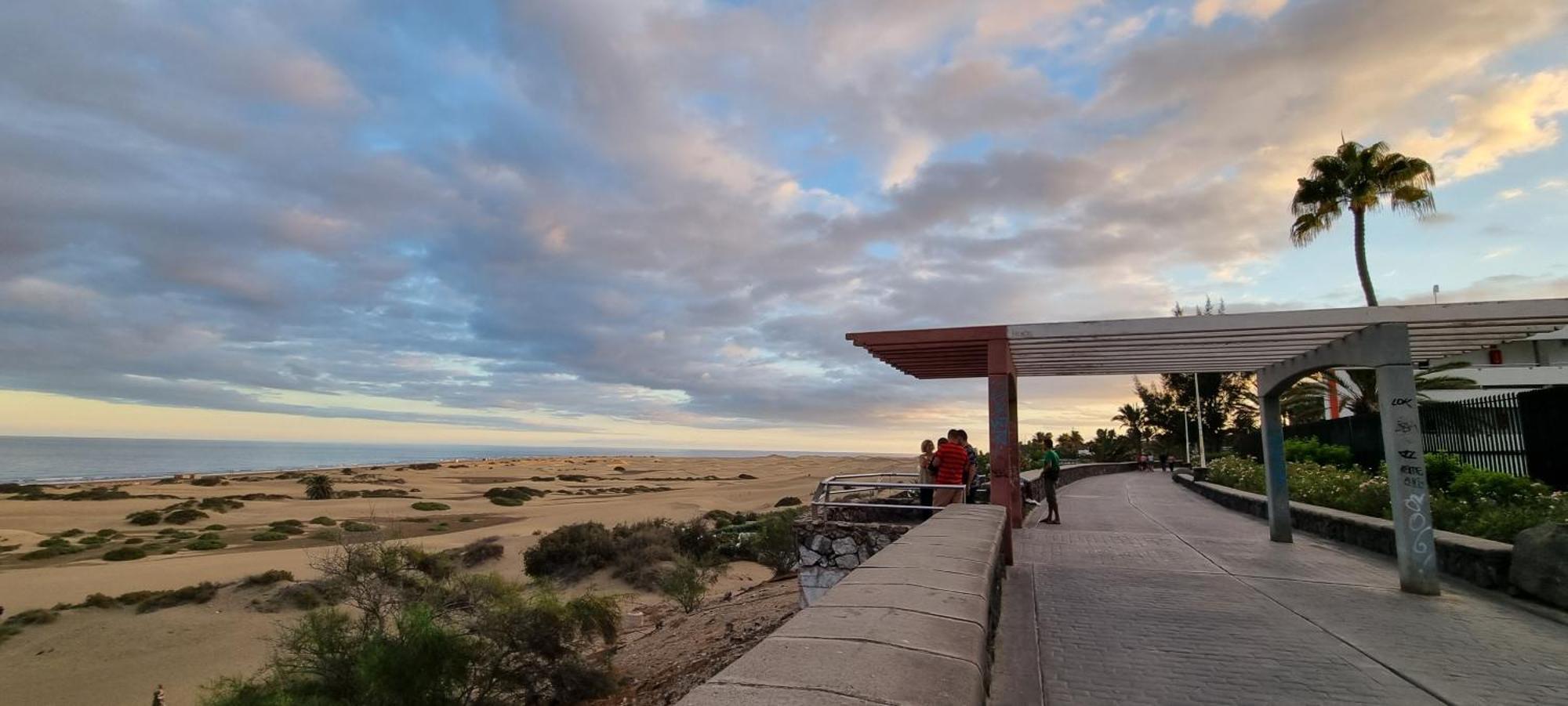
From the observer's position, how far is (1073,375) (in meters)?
13.0

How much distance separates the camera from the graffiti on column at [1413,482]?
7.46 meters

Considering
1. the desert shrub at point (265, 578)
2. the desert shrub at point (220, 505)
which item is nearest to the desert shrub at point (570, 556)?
the desert shrub at point (265, 578)

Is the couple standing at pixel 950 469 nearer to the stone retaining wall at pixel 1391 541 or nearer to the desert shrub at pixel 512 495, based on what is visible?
the stone retaining wall at pixel 1391 541

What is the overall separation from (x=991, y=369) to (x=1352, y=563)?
5116mm

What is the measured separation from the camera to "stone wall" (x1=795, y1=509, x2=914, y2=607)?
10234mm

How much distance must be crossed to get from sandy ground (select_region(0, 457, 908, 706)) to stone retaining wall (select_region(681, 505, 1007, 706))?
6.03m

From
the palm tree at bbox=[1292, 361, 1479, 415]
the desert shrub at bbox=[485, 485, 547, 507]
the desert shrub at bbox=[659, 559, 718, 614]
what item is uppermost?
the palm tree at bbox=[1292, 361, 1479, 415]

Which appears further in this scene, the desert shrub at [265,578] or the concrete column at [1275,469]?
the desert shrub at [265,578]

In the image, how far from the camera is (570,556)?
1919 cm

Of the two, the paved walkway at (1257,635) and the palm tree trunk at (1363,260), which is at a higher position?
the palm tree trunk at (1363,260)

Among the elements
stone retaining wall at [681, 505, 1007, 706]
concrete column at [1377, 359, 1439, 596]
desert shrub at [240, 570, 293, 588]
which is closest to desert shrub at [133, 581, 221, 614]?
desert shrub at [240, 570, 293, 588]

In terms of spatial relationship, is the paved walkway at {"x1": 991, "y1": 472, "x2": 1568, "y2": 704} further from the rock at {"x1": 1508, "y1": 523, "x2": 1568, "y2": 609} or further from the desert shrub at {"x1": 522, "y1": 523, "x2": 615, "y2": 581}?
the desert shrub at {"x1": 522, "y1": 523, "x2": 615, "y2": 581}

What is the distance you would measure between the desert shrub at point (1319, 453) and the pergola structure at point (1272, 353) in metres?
10.1

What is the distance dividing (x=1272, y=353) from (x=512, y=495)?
4025cm
